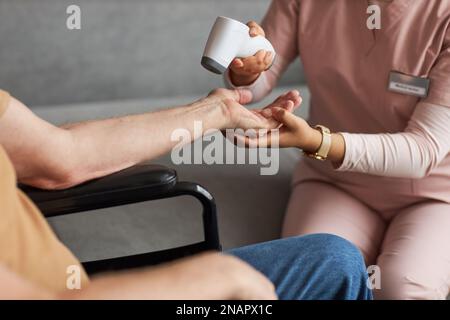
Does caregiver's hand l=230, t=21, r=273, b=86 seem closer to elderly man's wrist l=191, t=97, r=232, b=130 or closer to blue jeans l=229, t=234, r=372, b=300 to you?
elderly man's wrist l=191, t=97, r=232, b=130

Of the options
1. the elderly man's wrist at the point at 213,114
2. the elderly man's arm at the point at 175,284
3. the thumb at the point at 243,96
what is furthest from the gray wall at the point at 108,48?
the elderly man's arm at the point at 175,284

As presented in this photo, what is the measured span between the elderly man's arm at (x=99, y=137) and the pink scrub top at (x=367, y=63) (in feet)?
0.65

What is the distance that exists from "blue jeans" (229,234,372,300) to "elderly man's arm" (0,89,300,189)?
26 centimetres

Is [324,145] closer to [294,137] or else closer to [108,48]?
[294,137]

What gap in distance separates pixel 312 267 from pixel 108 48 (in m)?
1.28

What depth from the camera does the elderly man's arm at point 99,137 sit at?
1140mm

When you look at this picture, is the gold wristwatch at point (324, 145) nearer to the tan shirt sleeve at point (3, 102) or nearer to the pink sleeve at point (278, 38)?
the pink sleeve at point (278, 38)

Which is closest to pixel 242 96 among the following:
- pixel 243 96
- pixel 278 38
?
pixel 243 96

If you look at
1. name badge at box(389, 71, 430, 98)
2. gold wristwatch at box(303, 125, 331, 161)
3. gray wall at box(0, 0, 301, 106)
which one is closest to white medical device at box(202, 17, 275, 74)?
gold wristwatch at box(303, 125, 331, 161)

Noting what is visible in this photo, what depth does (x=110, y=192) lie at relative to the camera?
1154mm

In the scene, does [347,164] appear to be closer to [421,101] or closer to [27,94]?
[421,101]

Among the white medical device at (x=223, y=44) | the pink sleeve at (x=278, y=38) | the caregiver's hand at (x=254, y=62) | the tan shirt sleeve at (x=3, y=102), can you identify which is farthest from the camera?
the pink sleeve at (x=278, y=38)

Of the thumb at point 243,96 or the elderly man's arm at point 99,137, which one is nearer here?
the elderly man's arm at point 99,137
